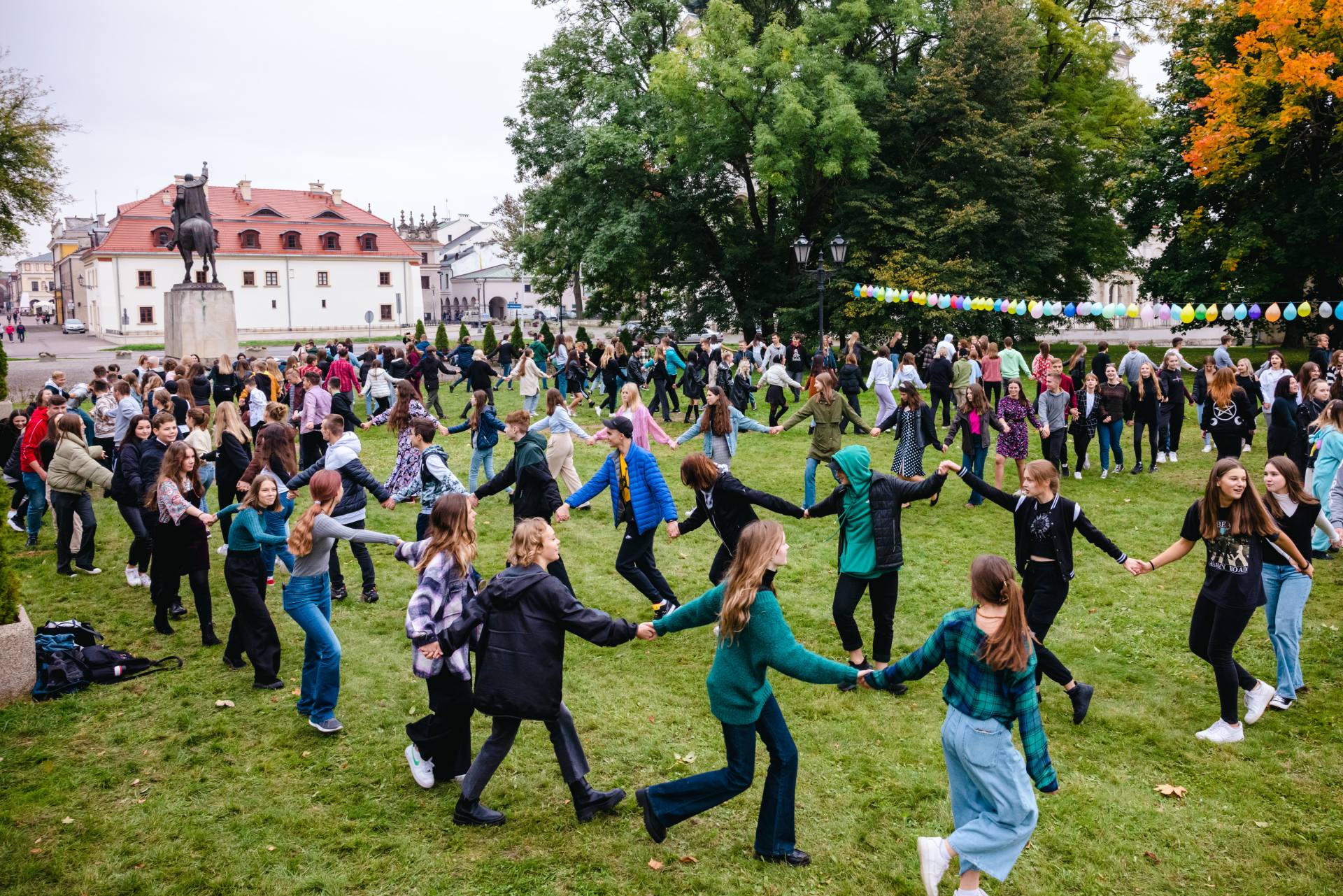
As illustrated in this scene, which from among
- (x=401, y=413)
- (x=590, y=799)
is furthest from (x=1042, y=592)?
(x=401, y=413)

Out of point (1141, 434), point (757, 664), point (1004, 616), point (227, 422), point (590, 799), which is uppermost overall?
point (227, 422)

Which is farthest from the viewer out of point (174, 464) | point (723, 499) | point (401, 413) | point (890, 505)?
point (401, 413)

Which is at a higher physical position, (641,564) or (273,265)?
(273,265)

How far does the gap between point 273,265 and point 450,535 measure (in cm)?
6753

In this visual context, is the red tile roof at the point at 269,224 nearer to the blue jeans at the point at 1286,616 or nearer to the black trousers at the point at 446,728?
the black trousers at the point at 446,728

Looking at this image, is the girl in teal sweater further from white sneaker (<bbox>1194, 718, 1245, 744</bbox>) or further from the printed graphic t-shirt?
white sneaker (<bbox>1194, 718, 1245, 744</bbox>)

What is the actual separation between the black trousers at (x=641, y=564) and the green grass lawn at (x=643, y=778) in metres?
0.45

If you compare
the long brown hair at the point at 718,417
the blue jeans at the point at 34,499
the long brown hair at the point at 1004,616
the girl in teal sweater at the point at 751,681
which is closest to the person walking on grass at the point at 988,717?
the long brown hair at the point at 1004,616

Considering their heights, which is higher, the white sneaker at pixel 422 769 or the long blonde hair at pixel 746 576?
the long blonde hair at pixel 746 576

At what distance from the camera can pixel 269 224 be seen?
6625cm

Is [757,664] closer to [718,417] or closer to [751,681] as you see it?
[751,681]

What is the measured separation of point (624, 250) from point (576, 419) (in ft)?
36.5

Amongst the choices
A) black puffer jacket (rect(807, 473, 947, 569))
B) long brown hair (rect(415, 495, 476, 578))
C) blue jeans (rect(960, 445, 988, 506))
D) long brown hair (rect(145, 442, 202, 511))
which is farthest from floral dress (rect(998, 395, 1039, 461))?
long brown hair (rect(145, 442, 202, 511))

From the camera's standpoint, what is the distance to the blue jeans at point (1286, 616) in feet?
20.3
